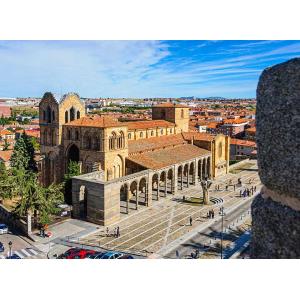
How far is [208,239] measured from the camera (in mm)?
20594

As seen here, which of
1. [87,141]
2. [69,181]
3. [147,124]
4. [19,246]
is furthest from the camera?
[147,124]

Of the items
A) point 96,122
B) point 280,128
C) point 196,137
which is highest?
point 280,128

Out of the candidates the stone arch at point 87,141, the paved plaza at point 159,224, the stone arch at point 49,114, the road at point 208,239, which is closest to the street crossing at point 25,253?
the paved plaza at point 159,224

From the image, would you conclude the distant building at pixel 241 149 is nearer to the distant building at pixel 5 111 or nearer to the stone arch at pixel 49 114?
the stone arch at pixel 49 114

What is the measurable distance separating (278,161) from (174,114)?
37298 millimetres

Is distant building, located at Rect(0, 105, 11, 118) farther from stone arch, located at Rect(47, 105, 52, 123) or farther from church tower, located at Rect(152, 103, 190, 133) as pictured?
stone arch, located at Rect(47, 105, 52, 123)

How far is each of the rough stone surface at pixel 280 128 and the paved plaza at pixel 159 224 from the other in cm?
1653

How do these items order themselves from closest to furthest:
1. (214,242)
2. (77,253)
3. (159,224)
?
(77,253) → (214,242) → (159,224)

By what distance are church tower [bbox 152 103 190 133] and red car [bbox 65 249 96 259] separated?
77.2 feet

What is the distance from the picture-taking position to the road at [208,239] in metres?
18.8

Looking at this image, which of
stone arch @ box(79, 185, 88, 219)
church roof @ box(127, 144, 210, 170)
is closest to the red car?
stone arch @ box(79, 185, 88, 219)

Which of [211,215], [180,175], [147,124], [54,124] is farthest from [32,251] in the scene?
[147,124]

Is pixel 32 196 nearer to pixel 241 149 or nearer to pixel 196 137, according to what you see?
pixel 196 137

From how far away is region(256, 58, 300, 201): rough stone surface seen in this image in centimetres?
223
